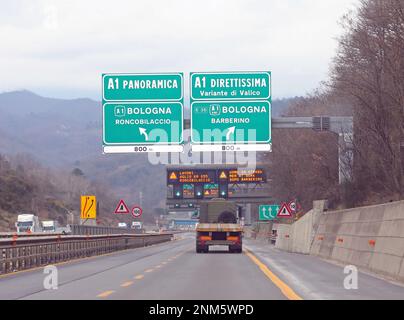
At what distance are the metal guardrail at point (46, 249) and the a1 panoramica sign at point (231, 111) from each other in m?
7.03

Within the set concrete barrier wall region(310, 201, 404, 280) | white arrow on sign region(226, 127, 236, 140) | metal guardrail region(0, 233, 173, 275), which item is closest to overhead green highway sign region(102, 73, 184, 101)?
white arrow on sign region(226, 127, 236, 140)

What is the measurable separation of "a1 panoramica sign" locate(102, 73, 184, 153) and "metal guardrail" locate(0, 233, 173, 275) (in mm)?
4843

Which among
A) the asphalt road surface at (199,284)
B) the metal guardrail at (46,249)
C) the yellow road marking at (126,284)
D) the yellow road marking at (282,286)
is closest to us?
the yellow road marking at (282,286)

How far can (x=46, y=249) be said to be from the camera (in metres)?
31.0

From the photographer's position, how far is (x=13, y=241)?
2644cm

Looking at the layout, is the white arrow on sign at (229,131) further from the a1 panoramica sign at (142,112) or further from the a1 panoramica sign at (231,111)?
the a1 panoramica sign at (142,112)

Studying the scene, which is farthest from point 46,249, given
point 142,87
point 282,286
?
point 282,286

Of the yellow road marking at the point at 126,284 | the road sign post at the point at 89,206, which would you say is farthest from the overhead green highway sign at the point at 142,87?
the yellow road marking at the point at 126,284

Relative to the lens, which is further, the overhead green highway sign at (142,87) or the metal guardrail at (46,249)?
the overhead green highway sign at (142,87)

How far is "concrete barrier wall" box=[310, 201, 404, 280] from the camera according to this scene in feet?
71.9

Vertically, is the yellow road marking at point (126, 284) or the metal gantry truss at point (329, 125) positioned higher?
the metal gantry truss at point (329, 125)

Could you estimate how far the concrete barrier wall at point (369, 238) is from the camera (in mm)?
21922
